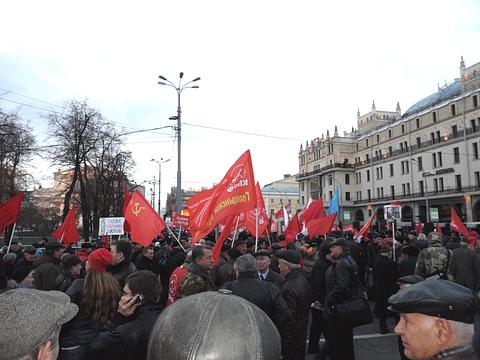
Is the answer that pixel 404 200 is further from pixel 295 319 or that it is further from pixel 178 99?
pixel 295 319

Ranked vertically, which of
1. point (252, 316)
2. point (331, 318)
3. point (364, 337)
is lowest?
point (364, 337)

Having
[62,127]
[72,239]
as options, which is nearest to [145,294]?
[72,239]

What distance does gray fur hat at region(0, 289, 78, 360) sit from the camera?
1466 millimetres

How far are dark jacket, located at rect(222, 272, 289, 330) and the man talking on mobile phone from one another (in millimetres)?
1193

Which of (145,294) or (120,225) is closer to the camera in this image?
(145,294)

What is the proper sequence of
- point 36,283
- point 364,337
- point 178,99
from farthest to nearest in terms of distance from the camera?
point 178,99 < point 364,337 < point 36,283

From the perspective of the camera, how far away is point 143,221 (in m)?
8.09

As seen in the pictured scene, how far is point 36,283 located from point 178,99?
15157mm

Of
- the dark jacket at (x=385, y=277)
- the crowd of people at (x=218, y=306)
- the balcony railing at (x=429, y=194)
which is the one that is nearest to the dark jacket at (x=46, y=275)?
the crowd of people at (x=218, y=306)

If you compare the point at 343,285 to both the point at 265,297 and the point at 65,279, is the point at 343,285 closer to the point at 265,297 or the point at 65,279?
the point at 265,297

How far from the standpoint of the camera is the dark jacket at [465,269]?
693 centimetres

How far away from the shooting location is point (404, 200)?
54375mm

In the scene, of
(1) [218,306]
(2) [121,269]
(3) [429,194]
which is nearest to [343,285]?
(2) [121,269]

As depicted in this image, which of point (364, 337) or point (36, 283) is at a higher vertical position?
point (36, 283)
